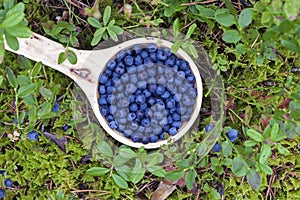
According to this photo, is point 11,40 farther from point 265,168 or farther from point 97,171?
point 265,168

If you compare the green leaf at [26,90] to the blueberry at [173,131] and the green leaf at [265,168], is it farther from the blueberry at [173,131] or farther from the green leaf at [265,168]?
the green leaf at [265,168]

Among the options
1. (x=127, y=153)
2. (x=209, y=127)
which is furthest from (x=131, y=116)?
(x=209, y=127)

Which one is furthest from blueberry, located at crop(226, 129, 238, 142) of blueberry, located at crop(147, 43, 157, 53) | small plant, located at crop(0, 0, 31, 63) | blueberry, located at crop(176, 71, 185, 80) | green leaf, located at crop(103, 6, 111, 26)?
small plant, located at crop(0, 0, 31, 63)

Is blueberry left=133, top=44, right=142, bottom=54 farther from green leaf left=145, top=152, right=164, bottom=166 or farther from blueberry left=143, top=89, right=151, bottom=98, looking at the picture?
green leaf left=145, top=152, right=164, bottom=166

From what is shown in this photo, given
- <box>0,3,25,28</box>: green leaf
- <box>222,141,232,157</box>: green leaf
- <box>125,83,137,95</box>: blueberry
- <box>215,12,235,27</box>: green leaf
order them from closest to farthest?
<box>0,3,25,28</box>: green leaf → <box>215,12,235,27</box>: green leaf → <box>222,141,232,157</box>: green leaf → <box>125,83,137,95</box>: blueberry

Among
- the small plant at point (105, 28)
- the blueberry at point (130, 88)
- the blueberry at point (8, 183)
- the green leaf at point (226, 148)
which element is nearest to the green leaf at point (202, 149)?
the green leaf at point (226, 148)
